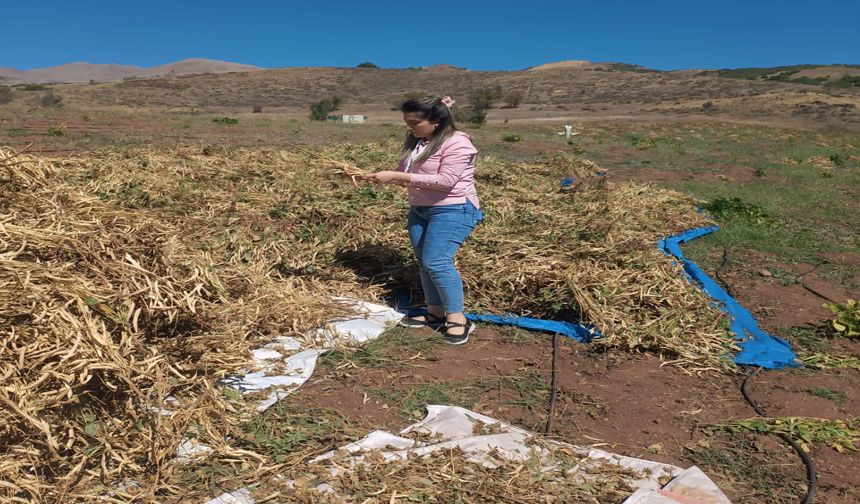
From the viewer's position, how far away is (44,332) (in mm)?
2547


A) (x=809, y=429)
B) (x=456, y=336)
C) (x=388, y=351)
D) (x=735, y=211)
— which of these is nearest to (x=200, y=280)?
(x=388, y=351)

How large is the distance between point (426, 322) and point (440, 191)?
990 mm

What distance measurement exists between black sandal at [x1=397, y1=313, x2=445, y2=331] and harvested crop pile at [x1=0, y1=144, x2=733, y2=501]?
1.26 ft

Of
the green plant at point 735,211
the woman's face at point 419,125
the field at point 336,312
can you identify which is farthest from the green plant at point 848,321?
the green plant at point 735,211

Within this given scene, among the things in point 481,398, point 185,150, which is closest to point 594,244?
point 481,398

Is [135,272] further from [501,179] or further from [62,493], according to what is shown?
[501,179]

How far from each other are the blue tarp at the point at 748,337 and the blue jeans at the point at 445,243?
6.12ft

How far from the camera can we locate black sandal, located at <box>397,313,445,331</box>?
4273mm

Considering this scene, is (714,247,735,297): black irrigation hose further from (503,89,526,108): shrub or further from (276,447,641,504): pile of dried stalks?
(503,89,526,108): shrub

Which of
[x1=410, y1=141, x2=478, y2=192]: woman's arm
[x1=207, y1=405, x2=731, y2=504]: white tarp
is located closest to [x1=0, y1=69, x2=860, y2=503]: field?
[x1=207, y1=405, x2=731, y2=504]: white tarp

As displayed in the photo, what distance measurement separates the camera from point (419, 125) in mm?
3842

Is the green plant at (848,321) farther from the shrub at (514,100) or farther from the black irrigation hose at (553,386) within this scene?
the shrub at (514,100)

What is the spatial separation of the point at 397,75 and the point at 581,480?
69333mm

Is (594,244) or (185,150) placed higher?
(185,150)
